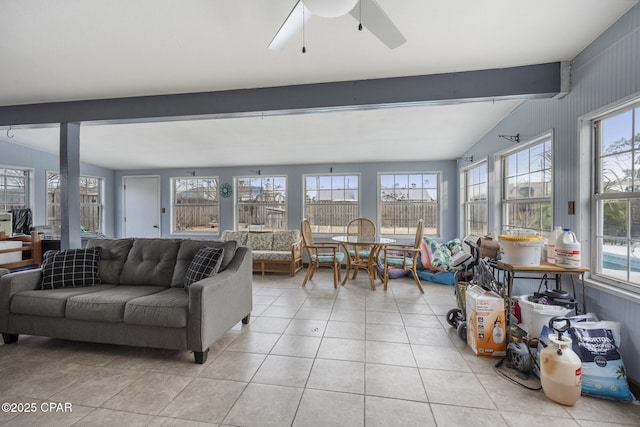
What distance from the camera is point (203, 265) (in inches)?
98.0

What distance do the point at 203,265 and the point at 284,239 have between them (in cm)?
318

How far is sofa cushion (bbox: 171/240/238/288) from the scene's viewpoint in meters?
2.67

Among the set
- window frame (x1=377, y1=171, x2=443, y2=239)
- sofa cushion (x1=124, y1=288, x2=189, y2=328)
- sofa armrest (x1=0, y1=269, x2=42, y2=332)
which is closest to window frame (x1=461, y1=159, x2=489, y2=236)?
window frame (x1=377, y1=171, x2=443, y2=239)

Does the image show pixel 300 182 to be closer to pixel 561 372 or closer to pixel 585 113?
pixel 585 113

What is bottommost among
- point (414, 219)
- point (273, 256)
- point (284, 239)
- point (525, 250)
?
point (273, 256)

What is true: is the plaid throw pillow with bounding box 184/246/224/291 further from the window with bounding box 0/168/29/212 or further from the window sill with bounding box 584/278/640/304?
the window with bounding box 0/168/29/212

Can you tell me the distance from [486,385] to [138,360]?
255 cm

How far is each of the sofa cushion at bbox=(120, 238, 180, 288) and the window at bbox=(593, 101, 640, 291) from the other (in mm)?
3660

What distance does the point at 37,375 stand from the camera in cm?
200

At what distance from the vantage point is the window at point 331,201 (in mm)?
6000

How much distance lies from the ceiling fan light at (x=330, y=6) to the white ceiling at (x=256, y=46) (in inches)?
21.0

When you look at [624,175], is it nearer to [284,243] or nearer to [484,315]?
[484,315]

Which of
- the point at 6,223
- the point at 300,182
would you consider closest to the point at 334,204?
the point at 300,182

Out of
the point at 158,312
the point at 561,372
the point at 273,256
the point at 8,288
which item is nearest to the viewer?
the point at 561,372
